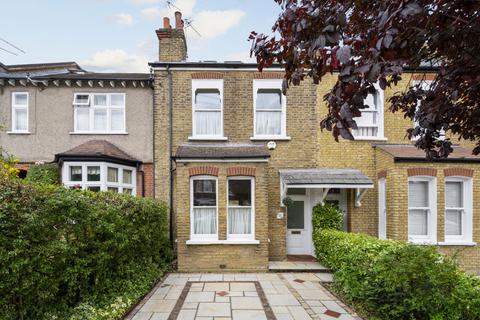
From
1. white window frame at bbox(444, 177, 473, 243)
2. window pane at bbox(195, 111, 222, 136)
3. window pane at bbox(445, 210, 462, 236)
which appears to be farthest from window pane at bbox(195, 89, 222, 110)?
window pane at bbox(445, 210, 462, 236)

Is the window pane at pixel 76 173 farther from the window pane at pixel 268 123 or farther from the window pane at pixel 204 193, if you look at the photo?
the window pane at pixel 268 123

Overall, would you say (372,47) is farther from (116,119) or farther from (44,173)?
(44,173)

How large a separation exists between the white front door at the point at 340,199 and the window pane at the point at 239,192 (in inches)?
116

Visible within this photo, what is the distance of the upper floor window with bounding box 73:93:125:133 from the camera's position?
10969 millimetres

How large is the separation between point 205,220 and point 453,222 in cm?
780

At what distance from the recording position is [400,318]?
203 inches

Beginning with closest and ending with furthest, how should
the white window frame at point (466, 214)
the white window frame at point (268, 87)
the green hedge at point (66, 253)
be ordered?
the green hedge at point (66, 253) → the white window frame at point (466, 214) → the white window frame at point (268, 87)

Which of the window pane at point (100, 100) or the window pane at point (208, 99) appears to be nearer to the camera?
the window pane at point (208, 99)

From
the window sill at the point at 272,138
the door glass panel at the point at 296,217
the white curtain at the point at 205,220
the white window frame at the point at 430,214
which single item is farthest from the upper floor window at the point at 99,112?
the white window frame at the point at 430,214

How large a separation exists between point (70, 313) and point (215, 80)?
799 cm

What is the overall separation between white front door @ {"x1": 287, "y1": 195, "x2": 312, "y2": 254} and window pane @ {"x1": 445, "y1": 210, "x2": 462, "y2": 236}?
167 inches

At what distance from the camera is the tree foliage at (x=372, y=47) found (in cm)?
217

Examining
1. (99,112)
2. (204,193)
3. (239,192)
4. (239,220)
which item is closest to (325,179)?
(239,192)

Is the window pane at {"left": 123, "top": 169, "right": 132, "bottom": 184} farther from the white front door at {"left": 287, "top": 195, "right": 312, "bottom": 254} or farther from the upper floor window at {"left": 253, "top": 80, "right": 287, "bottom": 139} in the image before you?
the white front door at {"left": 287, "top": 195, "right": 312, "bottom": 254}
